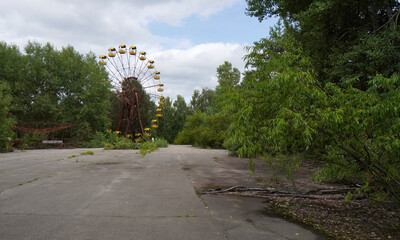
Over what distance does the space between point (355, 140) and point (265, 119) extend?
3.84ft

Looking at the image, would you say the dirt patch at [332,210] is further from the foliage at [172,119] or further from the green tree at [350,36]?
the foliage at [172,119]

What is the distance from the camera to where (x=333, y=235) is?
3.35 m

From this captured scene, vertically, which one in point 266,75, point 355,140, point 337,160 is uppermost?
point 266,75

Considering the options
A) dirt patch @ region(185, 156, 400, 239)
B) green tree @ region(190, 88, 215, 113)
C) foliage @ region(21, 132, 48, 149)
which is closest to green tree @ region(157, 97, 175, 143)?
green tree @ region(190, 88, 215, 113)

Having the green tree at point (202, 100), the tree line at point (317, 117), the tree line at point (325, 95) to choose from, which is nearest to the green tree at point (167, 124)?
the green tree at point (202, 100)

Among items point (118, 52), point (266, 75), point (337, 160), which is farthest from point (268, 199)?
point (118, 52)

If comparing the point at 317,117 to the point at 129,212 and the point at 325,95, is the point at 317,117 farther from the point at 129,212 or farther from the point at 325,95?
the point at 129,212

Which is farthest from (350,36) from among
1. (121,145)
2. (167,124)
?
(167,124)

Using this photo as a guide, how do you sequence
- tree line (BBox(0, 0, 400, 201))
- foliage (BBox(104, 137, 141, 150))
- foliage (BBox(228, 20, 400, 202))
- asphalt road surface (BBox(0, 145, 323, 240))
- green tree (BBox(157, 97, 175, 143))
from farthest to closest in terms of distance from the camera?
1. green tree (BBox(157, 97, 175, 143))
2. foliage (BBox(104, 137, 141, 150))
3. asphalt road surface (BBox(0, 145, 323, 240))
4. tree line (BBox(0, 0, 400, 201))
5. foliage (BBox(228, 20, 400, 202))

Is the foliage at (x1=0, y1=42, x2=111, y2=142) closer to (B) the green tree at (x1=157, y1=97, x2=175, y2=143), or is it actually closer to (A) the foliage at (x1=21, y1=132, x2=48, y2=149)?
(A) the foliage at (x1=21, y1=132, x2=48, y2=149)

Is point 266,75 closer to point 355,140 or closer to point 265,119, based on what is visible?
point 265,119

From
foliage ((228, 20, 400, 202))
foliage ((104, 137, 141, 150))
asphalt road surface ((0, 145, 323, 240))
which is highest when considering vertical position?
foliage ((228, 20, 400, 202))

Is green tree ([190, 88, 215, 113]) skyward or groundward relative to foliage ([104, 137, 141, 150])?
skyward

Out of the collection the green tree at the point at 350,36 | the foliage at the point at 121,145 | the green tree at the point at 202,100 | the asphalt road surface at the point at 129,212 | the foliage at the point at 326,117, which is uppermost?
the green tree at the point at 202,100
